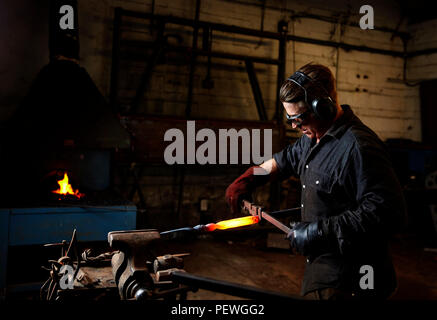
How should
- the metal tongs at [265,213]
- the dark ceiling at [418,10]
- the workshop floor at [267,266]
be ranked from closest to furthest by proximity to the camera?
the metal tongs at [265,213] → the workshop floor at [267,266] → the dark ceiling at [418,10]

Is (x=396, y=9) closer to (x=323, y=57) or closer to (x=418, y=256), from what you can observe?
(x=323, y=57)

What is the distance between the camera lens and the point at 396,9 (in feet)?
21.7

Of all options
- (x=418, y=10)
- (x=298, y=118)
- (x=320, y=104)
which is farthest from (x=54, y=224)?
(x=418, y=10)

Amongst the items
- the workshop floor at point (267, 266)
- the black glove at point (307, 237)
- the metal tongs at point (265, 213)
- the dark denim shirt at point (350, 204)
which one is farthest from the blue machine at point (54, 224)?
the black glove at point (307, 237)

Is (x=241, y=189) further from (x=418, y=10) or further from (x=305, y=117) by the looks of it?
(x=418, y=10)

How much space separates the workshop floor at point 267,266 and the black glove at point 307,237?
215 cm

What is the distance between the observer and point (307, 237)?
1.46 meters

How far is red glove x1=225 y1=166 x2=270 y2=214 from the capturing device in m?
2.12

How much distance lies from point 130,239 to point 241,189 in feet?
2.82

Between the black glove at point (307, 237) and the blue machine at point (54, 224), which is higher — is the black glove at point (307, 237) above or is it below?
above

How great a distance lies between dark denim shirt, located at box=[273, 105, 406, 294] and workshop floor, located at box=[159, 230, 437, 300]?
1982mm

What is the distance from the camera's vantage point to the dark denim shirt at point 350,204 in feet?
4.49

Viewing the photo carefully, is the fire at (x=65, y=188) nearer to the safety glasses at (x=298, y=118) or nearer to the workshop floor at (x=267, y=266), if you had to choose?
the workshop floor at (x=267, y=266)

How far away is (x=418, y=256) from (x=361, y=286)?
415cm
